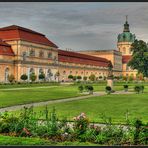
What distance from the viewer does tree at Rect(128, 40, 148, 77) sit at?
71.2 metres

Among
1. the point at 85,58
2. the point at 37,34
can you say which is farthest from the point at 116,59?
the point at 37,34

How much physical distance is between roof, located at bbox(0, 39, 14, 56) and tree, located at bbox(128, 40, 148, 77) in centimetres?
2508

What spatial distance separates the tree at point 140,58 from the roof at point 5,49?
987 inches

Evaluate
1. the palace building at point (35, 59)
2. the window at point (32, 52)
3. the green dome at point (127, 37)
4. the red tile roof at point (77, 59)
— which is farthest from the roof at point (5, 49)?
the green dome at point (127, 37)

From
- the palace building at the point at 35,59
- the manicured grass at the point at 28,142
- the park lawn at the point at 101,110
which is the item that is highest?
the palace building at the point at 35,59

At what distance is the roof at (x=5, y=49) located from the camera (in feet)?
188

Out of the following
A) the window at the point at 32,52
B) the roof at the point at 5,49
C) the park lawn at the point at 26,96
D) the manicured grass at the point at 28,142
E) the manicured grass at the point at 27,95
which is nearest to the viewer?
the manicured grass at the point at 28,142

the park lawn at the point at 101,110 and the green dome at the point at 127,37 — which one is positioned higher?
the green dome at the point at 127,37

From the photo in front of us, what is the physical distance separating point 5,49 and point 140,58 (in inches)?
1085

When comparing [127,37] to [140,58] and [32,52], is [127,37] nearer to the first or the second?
[140,58]

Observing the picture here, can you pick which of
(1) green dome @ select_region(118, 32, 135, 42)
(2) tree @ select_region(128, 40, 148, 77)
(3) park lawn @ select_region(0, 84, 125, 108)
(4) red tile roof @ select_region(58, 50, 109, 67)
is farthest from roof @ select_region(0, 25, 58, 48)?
(1) green dome @ select_region(118, 32, 135, 42)

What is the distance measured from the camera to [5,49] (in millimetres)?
58562

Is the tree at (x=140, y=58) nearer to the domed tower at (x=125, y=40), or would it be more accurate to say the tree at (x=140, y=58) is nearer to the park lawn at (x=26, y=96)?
the park lawn at (x=26, y=96)

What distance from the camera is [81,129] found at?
358 inches
